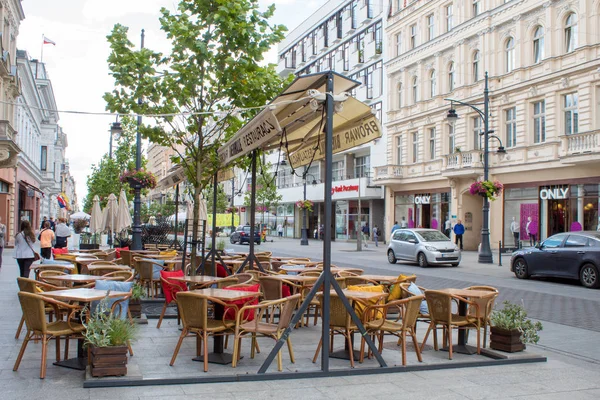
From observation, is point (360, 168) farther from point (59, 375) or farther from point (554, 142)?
point (59, 375)

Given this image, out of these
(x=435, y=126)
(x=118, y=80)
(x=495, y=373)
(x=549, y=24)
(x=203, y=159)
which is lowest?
(x=495, y=373)

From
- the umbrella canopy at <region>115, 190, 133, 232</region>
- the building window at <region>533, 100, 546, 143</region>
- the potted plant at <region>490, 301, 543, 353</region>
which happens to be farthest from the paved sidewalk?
the building window at <region>533, 100, 546, 143</region>

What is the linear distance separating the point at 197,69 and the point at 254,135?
3.59m

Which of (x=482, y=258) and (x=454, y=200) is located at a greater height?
(x=454, y=200)

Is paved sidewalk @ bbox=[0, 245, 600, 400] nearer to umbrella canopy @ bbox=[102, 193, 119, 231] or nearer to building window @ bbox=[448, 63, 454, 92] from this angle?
umbrella canopy @ bbox=[102, 193, 119, 231]

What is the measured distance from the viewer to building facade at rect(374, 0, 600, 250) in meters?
26.6

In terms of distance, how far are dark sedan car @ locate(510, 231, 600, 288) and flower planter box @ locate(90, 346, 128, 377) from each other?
46.2 ft

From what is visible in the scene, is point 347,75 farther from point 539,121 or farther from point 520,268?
point 520,268

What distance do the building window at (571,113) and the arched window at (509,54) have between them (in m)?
4.33

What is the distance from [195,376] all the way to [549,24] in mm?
27712

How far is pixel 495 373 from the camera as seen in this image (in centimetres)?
673

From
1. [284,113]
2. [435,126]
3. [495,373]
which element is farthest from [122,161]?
[495,373]

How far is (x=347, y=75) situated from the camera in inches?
1923

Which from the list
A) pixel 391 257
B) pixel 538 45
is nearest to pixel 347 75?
pixel 538 45
